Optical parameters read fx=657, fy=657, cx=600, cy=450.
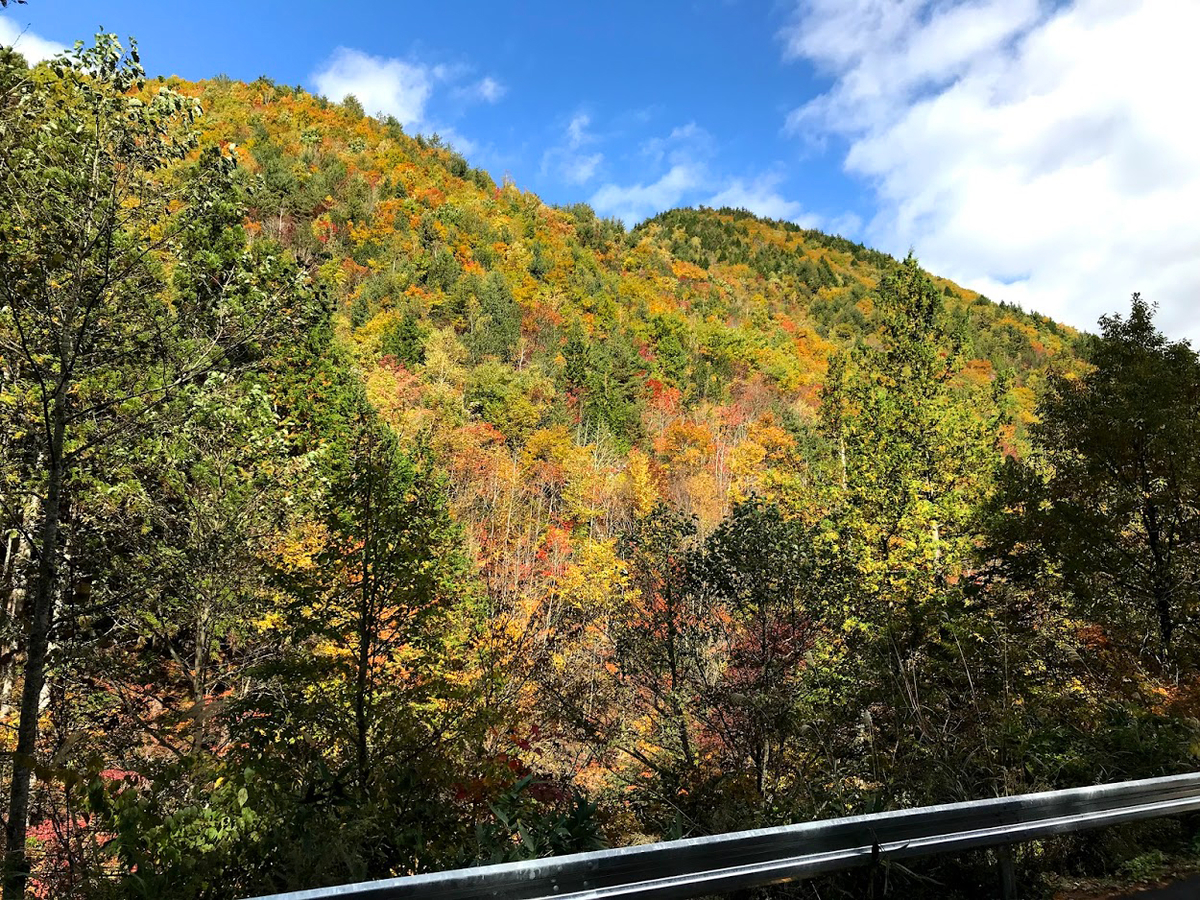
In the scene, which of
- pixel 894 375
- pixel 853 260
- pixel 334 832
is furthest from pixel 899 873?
pixel 853 260

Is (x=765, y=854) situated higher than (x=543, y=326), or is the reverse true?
(x=543, y=326)

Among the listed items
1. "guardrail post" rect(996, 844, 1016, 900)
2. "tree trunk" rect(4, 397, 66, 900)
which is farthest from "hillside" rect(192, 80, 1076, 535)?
"guardrail post" rect(996, 844, 1016, 900)

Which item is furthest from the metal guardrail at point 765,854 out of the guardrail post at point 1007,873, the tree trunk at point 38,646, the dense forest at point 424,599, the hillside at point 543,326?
the hillside at point 543,326

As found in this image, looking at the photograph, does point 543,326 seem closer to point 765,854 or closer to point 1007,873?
point 1007,873

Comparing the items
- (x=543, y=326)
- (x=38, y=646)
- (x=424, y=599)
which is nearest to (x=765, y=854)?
(x=424, y=599)

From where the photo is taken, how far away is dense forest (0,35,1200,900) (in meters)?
4.45

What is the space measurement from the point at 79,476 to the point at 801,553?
31.6 feet

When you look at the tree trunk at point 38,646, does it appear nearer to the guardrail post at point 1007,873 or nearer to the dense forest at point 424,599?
the dense forest at point 424,599

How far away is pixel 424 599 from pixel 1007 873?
5.52 metres

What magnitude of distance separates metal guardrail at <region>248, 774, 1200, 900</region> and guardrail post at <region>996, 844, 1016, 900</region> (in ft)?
0.05

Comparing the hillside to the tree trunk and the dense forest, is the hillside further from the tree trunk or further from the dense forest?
the tree trunk

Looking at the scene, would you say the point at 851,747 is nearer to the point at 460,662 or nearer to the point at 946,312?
the point at 460,662

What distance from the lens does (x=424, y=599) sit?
22.9 feet

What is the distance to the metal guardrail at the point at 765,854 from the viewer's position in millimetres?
1994
